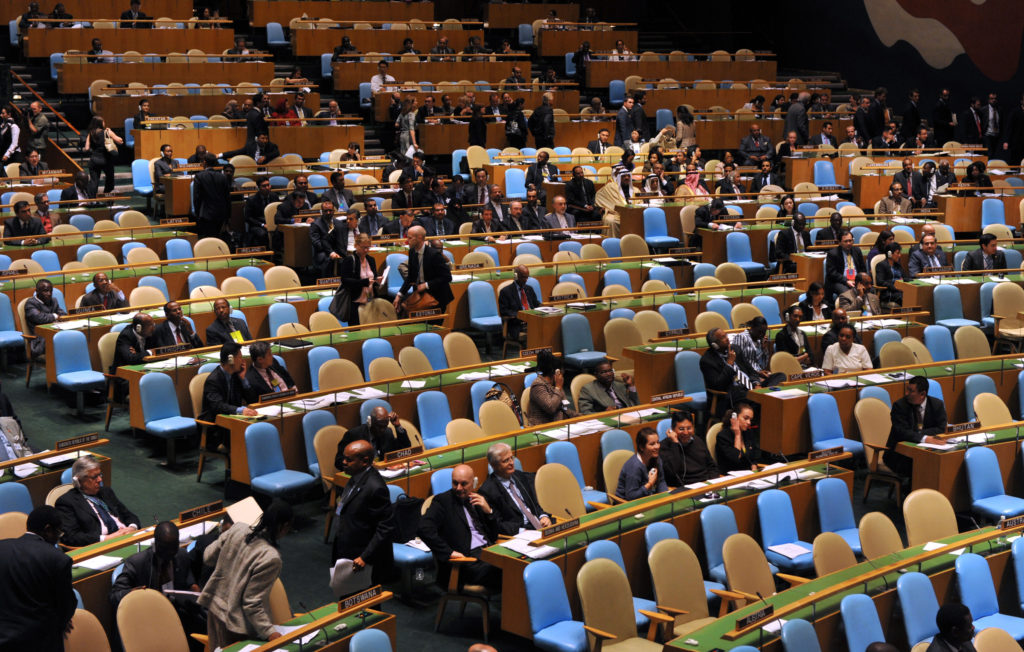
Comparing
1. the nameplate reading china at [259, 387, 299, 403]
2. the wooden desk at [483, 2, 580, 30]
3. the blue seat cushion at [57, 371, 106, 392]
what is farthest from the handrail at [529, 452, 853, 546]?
the wooden desk at [483, 2, 580, 30]

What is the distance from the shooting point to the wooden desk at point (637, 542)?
683cm

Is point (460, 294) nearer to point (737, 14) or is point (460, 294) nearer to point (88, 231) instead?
point (88, 231)

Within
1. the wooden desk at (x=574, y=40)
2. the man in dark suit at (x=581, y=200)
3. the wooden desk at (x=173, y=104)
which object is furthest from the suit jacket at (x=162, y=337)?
the wooden desk at (x=574, y=40)

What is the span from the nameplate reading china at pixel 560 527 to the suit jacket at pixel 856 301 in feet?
20.0

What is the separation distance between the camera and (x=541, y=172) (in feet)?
52.3

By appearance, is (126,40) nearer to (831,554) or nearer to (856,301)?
(856,301)

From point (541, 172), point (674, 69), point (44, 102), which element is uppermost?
point (674, 69)

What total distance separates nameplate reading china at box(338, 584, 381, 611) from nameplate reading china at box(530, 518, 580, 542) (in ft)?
4.21

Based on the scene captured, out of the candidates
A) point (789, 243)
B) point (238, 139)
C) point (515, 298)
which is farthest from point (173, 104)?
point (789, 243)

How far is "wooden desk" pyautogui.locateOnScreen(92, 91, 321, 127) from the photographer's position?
17.0 metres

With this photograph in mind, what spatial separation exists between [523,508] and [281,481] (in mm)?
1776

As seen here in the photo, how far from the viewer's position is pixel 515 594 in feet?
22.4

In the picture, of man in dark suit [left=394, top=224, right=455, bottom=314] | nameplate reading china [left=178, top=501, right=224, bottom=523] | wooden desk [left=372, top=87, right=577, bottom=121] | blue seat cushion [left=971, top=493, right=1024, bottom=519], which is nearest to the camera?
nameplate reading china [left=178, top=501, right=224, bottom=523]

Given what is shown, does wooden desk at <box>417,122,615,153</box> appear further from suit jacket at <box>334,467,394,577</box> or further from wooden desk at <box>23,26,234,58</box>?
suit jacket at <box>334,467,394,577</box>
